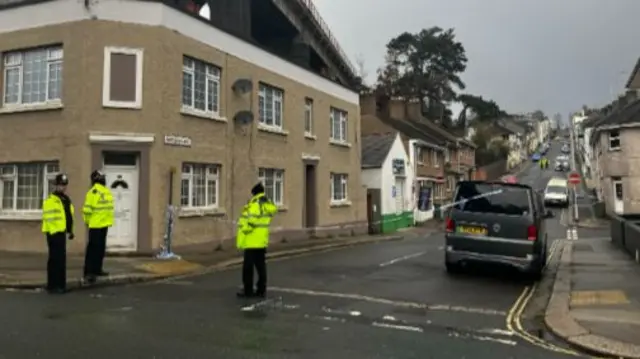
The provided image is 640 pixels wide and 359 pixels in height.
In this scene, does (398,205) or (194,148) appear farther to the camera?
(398,205)

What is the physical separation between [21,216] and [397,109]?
4251 cm

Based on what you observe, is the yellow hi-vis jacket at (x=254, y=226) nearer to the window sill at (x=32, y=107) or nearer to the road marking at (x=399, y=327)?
the road marking at (x=399, y=327)

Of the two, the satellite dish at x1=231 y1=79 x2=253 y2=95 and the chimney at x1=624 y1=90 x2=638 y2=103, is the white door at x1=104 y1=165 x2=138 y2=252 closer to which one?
the satellite dish at x1=231 y1=79 x2=253 y2=95

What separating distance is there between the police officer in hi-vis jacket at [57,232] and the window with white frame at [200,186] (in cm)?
665

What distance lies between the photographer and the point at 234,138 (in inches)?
774

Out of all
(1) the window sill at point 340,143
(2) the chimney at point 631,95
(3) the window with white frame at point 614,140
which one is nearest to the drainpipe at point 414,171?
(3) the window with white frame at point 614,140

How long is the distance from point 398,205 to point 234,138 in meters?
19.9

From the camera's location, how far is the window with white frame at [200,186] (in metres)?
17.7

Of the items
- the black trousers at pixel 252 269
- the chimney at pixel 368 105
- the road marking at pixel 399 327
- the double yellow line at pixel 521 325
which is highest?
the chimney at pixel 368 105

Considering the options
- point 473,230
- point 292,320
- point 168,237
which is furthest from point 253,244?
point 168,237

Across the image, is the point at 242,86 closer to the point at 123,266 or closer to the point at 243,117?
the point at 243,117

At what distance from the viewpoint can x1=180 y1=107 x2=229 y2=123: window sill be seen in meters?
17.4

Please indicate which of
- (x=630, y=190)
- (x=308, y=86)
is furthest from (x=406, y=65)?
(x=308, y=86)

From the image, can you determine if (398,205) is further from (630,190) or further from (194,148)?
(194,148)
